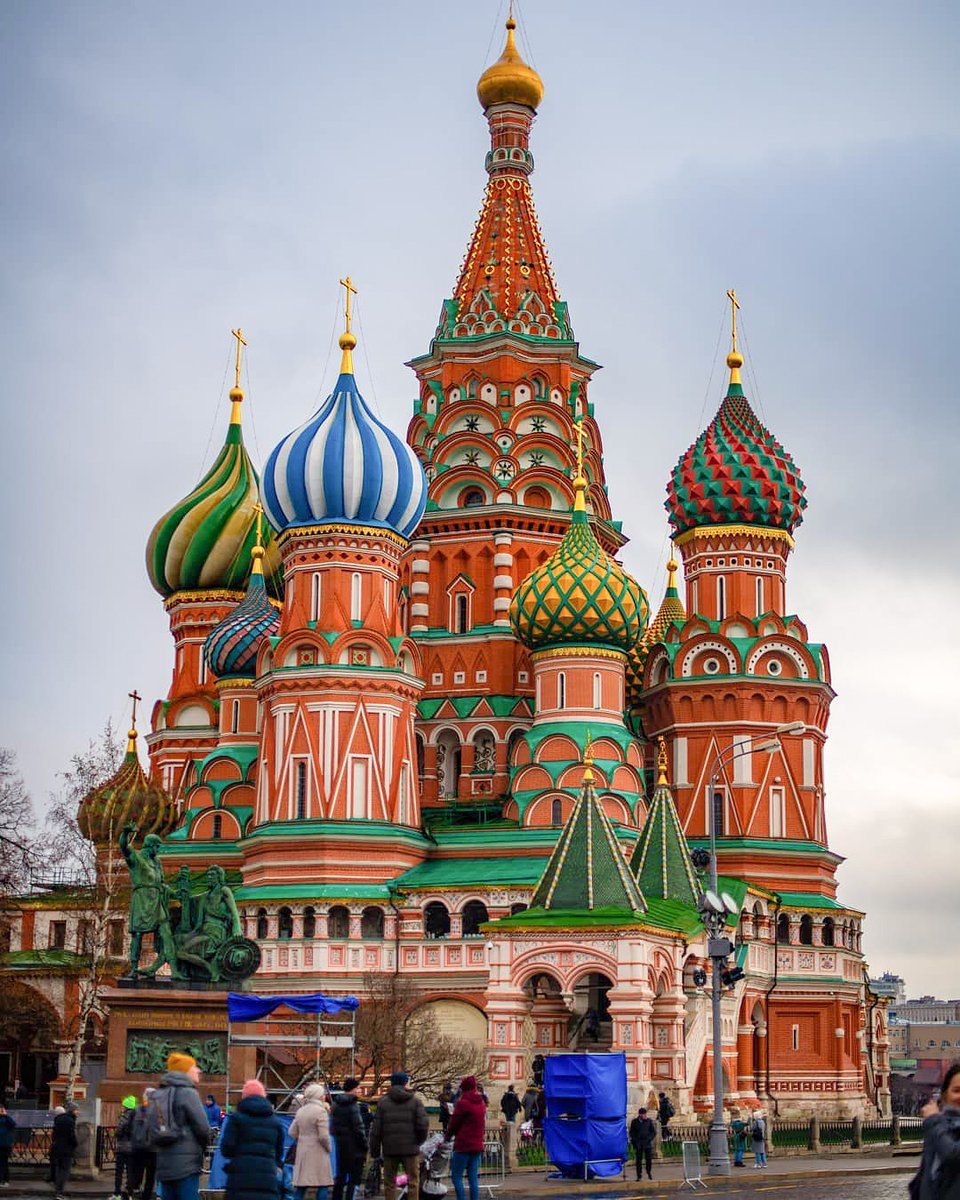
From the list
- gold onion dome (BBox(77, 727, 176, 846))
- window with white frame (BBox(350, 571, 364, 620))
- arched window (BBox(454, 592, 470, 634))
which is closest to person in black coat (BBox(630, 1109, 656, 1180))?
window with white frame (BBox(350, 571, 364, 620))

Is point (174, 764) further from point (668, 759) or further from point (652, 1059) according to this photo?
point (652, 1059)

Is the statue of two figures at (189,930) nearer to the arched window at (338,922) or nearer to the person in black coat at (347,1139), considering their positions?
the arched window at (338,922)

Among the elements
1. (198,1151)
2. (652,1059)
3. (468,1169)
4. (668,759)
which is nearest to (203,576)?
(668,759)

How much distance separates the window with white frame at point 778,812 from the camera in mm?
52469

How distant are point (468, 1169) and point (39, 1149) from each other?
431 inches

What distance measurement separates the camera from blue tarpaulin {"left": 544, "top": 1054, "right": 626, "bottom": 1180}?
2755 centimetres

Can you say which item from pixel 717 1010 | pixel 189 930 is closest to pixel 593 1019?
pixel 189 930

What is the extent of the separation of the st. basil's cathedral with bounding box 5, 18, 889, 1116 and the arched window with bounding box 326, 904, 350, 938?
6 centimetres

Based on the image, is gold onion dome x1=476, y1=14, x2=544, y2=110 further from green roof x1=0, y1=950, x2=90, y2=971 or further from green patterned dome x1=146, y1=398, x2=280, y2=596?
green roof x1=0, y1=950, x2=90, y2=971

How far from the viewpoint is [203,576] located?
60406mm

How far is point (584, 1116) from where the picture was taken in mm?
27531

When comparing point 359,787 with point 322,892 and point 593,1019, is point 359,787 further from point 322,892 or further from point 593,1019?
point 593,1019

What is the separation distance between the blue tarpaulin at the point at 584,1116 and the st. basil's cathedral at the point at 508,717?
11.5 metres

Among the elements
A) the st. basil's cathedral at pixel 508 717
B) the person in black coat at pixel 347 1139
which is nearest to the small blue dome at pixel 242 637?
the st. basil's cathedral at pixel 508 717
